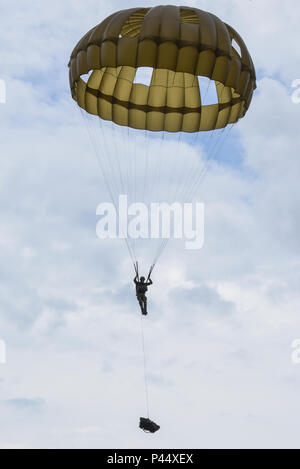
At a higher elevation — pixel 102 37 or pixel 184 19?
pixel 184 19

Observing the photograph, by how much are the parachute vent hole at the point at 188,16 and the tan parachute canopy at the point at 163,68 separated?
1.6 inches

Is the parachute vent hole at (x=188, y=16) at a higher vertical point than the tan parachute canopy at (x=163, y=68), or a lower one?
Answer: higher

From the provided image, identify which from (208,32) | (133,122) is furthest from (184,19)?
(133,122)

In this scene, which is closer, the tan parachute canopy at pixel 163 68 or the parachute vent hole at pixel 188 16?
the tan parachute canopy at pixel 163 68

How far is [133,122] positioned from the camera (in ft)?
94.5

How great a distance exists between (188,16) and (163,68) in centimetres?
355

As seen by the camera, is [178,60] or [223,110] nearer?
[178,60]

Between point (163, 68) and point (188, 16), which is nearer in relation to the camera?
point (163, 68)

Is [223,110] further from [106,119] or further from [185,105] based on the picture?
[106,119]

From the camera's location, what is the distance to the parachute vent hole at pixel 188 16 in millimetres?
26789

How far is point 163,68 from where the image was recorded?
25.1 m

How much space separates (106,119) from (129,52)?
14.2 ft

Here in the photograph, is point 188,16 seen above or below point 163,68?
above

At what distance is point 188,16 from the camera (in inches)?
1072
